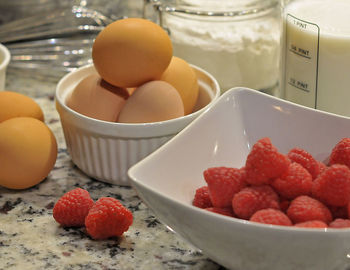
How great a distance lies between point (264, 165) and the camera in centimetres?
53

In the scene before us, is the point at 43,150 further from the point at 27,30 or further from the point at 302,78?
the point at 27,30

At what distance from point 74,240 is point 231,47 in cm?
39

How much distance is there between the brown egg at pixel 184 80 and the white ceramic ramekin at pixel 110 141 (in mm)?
32

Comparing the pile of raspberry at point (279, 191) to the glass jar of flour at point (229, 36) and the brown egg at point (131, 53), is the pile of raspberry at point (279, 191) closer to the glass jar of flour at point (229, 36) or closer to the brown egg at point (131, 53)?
the brown egg at point (131, 53)

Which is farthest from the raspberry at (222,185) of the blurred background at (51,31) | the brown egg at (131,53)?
the blurred background at (51,31)

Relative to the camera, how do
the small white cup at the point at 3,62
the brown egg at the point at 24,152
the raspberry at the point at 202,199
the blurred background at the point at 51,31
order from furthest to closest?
the blurred background at the point at 51,31 < the small white cup at the point at 3,62 < the brown egg at the point at 24,152 < the raspberry at the point at 202,199

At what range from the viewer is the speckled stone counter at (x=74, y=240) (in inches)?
24.3

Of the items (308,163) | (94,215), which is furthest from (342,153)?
(94,215)

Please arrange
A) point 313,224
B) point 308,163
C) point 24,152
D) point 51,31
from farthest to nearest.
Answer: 1. point 51,31
2. point 24,152
3. point 308,163
4. point 313,224

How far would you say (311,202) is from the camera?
1.69ft

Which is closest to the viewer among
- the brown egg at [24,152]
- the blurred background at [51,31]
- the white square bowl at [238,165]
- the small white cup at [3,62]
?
the white square bowl at [238,165]

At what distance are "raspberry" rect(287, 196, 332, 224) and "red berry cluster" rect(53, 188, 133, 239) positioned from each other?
7.4 inches

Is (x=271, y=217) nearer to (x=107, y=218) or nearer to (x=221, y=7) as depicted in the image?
(x=107, y=218)

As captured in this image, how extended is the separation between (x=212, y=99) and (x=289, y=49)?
0.39 ft
